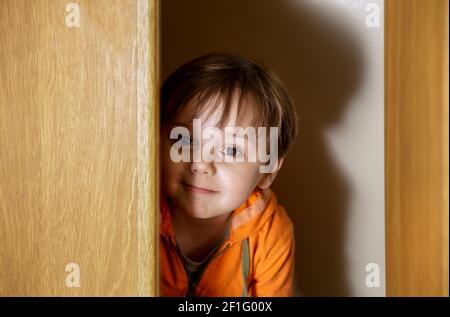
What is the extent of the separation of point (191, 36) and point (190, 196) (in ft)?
1.52

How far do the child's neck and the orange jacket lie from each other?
0.10 ft

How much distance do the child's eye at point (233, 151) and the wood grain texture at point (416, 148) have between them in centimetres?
30

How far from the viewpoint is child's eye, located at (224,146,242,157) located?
1.11 meters

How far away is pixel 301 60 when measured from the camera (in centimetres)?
140

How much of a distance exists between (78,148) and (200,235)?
1.61 feet

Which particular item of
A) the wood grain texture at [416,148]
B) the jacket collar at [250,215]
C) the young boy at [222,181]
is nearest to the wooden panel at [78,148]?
the young boy at [222,181]

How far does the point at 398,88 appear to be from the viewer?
3.77ft

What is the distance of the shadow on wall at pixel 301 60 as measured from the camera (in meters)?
1.38

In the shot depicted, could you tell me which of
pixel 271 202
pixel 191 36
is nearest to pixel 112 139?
pixel 271 202

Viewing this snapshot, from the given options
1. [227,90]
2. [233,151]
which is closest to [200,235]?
[233,151]

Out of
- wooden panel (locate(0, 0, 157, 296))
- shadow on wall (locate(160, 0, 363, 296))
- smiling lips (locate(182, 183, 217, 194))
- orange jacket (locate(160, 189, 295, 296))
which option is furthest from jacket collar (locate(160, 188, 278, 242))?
wooden panel (locate(0, 0, 157, 296))

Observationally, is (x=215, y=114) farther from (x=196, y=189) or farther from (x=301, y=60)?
(x=301, y=60)

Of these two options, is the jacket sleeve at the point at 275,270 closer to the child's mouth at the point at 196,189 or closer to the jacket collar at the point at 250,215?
the jacket collar at the point at 250,215
